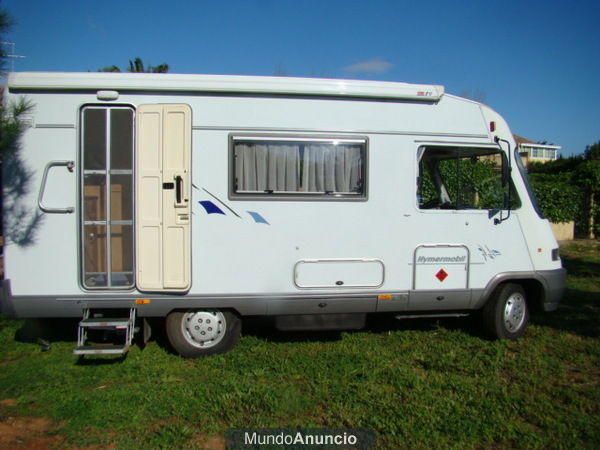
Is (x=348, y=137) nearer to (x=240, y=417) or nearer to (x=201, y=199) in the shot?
(x=201, y=199)

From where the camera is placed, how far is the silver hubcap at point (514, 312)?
18.4 ft

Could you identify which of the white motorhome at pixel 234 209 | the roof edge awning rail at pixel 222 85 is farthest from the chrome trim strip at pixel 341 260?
the roof edge awning rail at pixel 222 85

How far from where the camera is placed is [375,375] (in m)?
4.66

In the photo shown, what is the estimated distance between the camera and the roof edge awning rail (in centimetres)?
475

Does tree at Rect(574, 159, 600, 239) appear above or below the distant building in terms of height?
below

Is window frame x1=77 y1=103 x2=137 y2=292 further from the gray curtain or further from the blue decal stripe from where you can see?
the gray curtain

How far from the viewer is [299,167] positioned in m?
5.07

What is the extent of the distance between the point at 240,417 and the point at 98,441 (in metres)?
1.06

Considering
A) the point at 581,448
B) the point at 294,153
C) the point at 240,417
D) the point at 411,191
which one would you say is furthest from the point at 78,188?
the point at 581,448

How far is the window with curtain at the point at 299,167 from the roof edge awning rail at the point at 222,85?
501 millimetres

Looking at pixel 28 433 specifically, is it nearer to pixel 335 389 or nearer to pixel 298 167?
pixel 335 389

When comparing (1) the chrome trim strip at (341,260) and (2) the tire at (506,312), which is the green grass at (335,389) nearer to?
(2) the tire at (506,312)

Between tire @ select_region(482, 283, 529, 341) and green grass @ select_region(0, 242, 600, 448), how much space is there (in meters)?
0.14

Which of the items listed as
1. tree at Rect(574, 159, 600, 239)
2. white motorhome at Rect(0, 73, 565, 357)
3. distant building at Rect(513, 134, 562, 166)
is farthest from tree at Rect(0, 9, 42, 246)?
distant building at Rect(513, 134, 562, 166)
